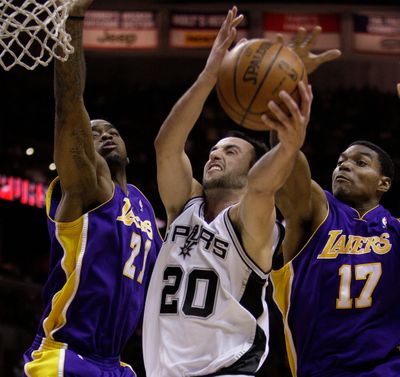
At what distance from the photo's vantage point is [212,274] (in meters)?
3.53

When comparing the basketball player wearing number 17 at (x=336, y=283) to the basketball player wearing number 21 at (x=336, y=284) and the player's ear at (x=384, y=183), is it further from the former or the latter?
the player's ear at (x=384, y=183)

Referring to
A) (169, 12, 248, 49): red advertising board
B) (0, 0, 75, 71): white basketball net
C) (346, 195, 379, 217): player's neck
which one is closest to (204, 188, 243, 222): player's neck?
(0, 0, 75, 71): white basketball net

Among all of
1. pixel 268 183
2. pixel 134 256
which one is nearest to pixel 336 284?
pixel 134 256

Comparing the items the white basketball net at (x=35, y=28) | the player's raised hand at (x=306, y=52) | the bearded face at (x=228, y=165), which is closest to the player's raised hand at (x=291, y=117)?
the player's raised hand at (x=306, y=52)

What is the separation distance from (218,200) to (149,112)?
1103 cm

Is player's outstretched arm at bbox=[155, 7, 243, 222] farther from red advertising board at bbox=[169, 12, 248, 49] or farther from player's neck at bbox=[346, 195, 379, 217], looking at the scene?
red advertising board at bbox=[169, 12, 248, 49]

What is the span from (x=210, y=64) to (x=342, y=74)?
1219 cm

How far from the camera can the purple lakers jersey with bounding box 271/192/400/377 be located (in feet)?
13.8

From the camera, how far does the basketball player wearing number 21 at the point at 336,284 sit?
4.21 m

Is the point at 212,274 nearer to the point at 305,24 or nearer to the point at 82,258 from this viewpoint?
the point at 82,258

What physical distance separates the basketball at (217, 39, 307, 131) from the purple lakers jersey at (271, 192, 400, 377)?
1383mm

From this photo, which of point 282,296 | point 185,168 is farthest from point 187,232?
point 282,296

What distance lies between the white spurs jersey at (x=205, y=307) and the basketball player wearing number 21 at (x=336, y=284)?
75cm

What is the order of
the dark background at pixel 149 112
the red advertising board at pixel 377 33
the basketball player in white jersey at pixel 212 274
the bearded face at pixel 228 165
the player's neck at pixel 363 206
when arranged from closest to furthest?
the basketball player in white jersey at pixel 212 274 → the bearded face at pixel 228 165 → the player's neck at pixel 363 206 → the red advertising board at pixel 377 33 → the dark background at pixel 149 112
